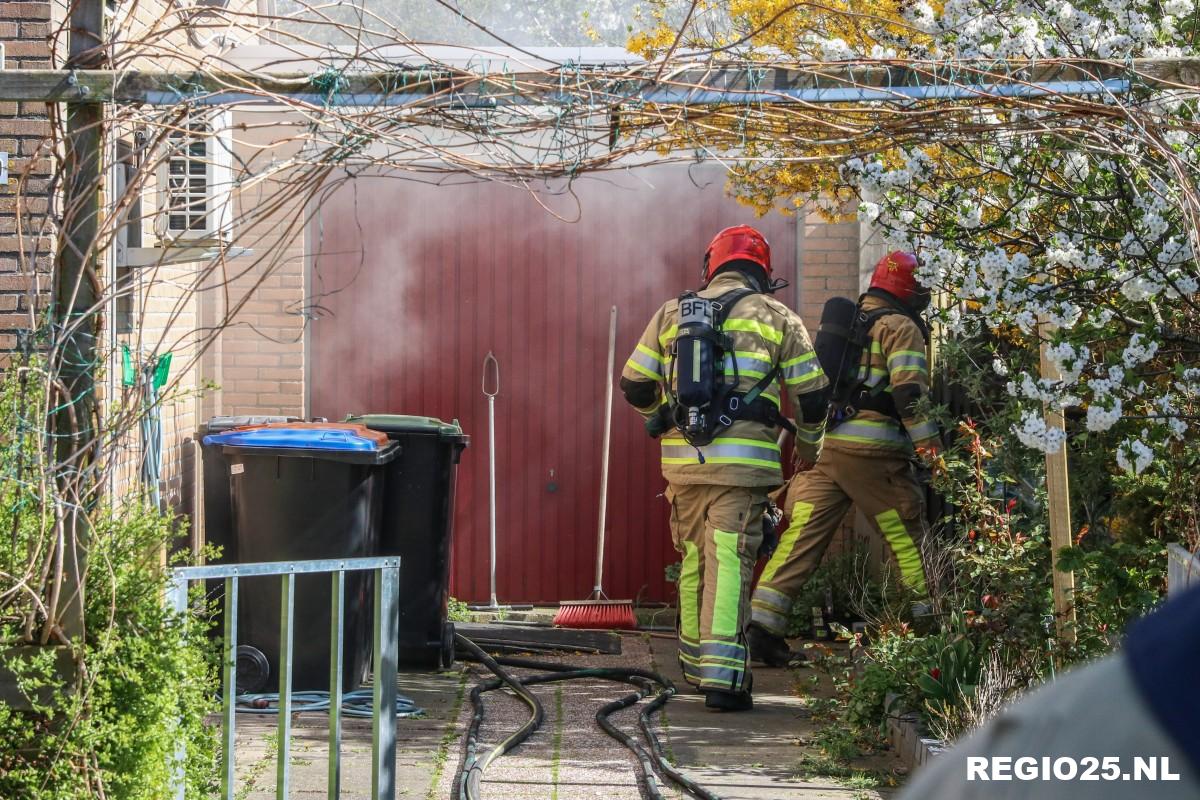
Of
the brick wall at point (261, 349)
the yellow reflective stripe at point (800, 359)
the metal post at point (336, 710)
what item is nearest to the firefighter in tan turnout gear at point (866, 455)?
the yellow reflective stripe at point (800, 359)

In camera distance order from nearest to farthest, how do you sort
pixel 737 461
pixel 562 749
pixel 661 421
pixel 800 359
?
pixel 562 749, pixel 737 461, pixel 800 359, pixel 661 421

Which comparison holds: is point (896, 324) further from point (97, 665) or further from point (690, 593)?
point (97, 665)

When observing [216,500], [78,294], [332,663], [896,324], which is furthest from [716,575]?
[78,294]

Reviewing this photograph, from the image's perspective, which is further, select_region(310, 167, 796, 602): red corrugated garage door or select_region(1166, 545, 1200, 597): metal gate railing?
select_region(310, 167, 796, 602): red corrugated garage door

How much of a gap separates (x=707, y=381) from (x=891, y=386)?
1.37m

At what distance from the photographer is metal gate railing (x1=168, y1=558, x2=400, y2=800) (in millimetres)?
3791

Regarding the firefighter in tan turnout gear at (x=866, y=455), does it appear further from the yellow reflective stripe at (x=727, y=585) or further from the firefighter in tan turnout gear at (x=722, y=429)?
the yellow reflective stripe at (x=727, y=585)

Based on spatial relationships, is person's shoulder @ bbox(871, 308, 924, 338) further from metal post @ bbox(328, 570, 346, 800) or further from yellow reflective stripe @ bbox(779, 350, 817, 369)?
metal post @ bbox(328, 570, 346, 800)

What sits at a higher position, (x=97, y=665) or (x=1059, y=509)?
(x=1059, y=509)

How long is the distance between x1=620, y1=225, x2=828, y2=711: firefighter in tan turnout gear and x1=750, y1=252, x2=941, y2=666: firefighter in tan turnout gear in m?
0.76

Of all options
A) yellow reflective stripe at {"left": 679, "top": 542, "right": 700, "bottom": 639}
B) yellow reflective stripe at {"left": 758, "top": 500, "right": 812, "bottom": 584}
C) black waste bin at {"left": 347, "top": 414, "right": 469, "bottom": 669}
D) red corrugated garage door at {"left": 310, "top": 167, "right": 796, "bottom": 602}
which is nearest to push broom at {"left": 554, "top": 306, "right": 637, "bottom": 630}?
red corrugated garage door at {"left": 310, "top": 167, "right": 796, "bottom": 602}

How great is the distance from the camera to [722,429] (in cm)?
639

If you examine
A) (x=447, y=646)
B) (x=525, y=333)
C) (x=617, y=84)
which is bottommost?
(x=447, y=646)

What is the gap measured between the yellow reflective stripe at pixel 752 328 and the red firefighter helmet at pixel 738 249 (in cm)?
45
